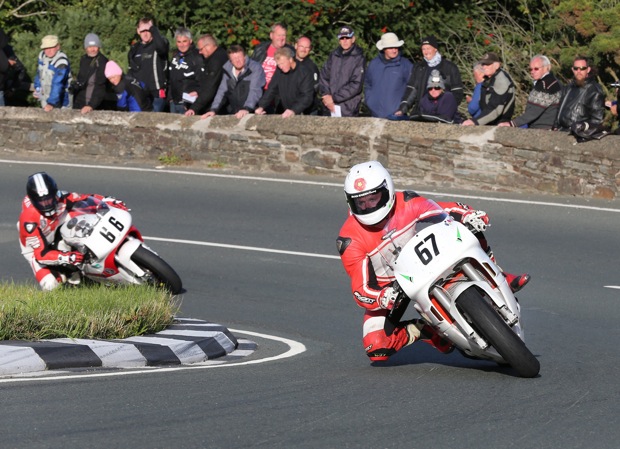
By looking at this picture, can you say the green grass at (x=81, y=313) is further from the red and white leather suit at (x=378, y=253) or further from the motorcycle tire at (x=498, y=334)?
the motorcycle tire at (x=498, y=334)

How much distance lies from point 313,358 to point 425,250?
1.57 metres

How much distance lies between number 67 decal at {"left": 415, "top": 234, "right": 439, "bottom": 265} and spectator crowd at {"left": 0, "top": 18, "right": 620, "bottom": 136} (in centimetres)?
780

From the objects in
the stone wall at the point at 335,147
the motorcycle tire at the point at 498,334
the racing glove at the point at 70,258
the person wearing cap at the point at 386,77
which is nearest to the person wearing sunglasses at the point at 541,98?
Answer: the stone wall at the point at 335,147

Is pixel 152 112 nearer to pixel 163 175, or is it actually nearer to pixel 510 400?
pixel 163 175

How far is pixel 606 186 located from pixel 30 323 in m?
8.97

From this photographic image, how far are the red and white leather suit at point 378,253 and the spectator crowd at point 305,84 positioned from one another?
7.13 m

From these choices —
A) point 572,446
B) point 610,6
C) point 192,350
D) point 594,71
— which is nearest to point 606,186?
point 594,71

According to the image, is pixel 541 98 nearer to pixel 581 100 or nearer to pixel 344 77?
pixel 581 100

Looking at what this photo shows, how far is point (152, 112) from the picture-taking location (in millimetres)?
20062

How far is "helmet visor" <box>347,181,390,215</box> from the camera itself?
9000 mm

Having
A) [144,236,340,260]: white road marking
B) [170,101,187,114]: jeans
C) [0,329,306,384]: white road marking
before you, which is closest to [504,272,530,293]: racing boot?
[0,329,306,384]: white road marking

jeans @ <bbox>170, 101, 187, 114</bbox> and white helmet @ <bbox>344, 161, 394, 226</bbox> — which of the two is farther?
jeans @ <bbox>170, 101, 187, 114</bbox>

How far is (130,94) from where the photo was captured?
818 inches

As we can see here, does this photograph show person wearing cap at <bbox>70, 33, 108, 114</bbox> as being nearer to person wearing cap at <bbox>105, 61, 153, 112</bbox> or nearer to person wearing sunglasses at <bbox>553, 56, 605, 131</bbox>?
person wearing cap at <bbox>105, 61, 153, 112</bbox>
